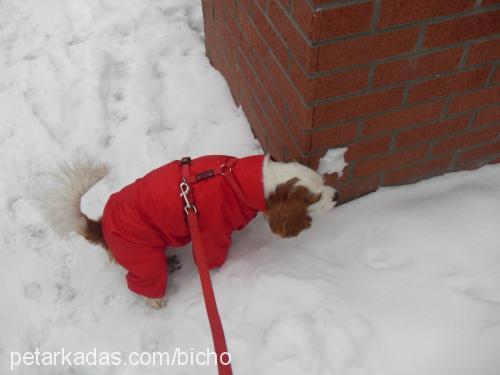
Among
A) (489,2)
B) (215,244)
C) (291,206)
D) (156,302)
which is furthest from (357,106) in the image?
(156,302)

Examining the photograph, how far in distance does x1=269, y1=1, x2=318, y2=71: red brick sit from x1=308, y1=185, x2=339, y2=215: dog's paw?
51 centimetres

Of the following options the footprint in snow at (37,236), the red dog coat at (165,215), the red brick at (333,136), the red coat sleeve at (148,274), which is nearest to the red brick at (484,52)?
the red brick at (333,136)

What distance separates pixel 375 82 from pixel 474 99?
558mm

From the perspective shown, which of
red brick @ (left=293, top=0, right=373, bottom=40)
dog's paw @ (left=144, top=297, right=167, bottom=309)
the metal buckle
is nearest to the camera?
red brick @ (left=293, top=0, right=373, bottom=40)

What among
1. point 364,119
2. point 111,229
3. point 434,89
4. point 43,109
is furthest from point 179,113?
point 434,89

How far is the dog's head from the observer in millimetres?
1760

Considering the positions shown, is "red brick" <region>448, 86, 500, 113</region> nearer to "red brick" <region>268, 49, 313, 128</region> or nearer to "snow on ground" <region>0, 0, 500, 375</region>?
"snow on ground" <region>0, 0, 500, 375</region>

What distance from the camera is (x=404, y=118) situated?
6.39 feet

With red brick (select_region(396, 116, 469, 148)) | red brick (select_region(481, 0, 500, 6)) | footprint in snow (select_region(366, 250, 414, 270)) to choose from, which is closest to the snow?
red brick (select_region(396, 116, 469, 148))

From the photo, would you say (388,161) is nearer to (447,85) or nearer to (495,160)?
(447,85)

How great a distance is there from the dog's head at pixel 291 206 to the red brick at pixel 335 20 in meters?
0.56

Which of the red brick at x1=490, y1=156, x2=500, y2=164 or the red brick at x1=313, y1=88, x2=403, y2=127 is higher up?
the red brick at x1=313, y1=88, x2=403, y2=127

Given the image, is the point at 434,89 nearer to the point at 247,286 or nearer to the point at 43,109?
the point at 247,286

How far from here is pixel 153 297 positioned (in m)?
2.04
